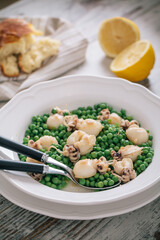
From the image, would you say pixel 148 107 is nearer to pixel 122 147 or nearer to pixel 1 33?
pixel 122 147

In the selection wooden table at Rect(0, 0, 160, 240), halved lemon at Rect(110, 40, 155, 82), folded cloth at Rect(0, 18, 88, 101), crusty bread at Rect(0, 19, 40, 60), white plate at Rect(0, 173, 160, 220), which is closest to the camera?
white plate at Rect(0, 173, 160, 220)

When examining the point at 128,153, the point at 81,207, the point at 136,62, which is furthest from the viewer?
the point at 136,62

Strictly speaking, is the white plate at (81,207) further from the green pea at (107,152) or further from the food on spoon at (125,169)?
the green pea at (107,152)

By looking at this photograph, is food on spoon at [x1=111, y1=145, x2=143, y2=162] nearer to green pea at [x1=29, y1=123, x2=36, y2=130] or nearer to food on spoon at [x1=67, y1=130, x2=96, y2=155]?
food on spoon at [x1=67, y1=130, x2=96, y2=155]

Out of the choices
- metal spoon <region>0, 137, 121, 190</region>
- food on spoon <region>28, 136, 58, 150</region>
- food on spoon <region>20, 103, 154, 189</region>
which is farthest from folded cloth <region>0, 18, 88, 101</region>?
metal spoon <region>0, 137, 121, 190</region>

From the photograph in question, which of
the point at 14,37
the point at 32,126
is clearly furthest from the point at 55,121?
the point at 14,37

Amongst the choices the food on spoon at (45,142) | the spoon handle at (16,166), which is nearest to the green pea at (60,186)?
the spoon handle at (16,166)

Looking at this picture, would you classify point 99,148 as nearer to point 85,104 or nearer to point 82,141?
point 82,141
